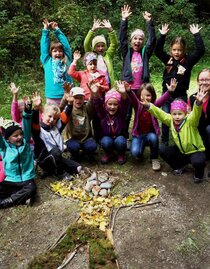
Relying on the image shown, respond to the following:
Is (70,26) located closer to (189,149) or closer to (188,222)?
(189,149)

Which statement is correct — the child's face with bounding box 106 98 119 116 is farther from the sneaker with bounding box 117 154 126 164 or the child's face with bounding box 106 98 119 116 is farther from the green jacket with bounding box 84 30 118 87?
the green jacket with bounding box 84 30 118 87

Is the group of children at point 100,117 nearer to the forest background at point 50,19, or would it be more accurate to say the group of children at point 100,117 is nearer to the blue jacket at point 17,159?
the blue jacket at point 17,159

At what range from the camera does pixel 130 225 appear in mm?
4699

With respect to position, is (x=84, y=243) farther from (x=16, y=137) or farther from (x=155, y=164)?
(x=155, y=164)

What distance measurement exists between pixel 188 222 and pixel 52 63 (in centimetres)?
370

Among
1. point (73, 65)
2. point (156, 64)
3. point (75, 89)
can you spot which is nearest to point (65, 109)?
point (75, 89)

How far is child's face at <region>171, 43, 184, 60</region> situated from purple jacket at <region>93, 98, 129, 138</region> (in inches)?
50.0

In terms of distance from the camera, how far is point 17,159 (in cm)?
518

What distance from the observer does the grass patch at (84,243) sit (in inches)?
161

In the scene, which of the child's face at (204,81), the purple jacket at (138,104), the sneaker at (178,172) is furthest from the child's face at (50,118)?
the child's face at (204,81)

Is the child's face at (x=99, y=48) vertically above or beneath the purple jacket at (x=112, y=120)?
above

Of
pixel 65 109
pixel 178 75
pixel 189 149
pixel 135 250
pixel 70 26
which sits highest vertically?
pixel 70 26

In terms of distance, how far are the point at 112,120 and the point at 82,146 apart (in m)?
0.67

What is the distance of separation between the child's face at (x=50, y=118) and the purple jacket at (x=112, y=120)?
2.29ft
